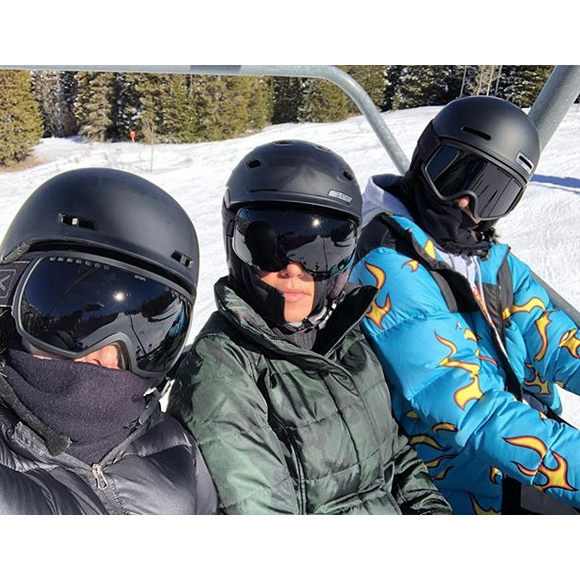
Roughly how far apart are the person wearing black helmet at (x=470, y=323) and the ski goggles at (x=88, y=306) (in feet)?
2.73

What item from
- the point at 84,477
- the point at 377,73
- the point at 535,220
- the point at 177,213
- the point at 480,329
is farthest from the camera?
the point at 377,73

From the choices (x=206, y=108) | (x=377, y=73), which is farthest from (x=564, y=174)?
(x=377, y=73)

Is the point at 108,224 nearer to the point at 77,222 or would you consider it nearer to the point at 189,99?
the point at 77,222

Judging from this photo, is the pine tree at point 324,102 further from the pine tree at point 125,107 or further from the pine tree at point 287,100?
the pine tree at point 125,107

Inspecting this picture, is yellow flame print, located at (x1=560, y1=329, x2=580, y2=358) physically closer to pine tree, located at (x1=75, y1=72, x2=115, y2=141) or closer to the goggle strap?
the goggle strap

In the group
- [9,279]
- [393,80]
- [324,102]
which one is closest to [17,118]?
[324,102]

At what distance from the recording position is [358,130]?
14961mm

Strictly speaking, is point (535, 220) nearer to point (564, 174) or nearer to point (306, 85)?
point (564, 174)

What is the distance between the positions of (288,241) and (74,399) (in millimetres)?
879

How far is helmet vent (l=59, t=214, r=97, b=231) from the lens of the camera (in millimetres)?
1593

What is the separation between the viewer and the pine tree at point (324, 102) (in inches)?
863

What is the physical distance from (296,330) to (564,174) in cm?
660

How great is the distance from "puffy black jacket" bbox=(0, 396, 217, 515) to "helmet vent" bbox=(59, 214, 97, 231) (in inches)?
19.9

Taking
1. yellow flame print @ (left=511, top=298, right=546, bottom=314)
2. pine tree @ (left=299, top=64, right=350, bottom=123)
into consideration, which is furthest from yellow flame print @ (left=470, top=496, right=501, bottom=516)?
pine tree @ (left=299, top=64, right=350, bottom=123)
